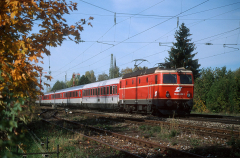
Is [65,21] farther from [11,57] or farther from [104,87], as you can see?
[104,87]

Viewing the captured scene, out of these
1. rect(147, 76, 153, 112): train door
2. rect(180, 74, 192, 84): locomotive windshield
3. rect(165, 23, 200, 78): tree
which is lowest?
rect(147, 76, 153, 112): train door

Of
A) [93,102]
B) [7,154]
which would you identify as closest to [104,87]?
[93,102]

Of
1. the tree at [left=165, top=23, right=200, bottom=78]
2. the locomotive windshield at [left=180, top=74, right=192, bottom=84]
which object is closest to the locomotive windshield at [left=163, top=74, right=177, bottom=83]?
the locomotive windshield at [left=180, top=74, right=192, bottom=84]

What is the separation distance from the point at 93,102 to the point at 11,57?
87.1ft

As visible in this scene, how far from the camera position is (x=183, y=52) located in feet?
132

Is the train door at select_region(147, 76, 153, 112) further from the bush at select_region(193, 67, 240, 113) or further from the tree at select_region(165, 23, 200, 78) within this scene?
the tree at select_region(165, 23, 200, 78)

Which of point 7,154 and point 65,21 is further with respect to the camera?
point 65,21

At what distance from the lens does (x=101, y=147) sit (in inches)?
330

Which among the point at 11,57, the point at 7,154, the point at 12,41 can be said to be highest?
the point at 12,41

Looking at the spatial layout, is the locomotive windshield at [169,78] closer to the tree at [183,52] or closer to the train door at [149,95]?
the train door at [149,95]

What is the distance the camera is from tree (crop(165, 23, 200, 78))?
40281 mm

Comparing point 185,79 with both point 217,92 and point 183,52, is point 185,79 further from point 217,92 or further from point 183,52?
point 183,52

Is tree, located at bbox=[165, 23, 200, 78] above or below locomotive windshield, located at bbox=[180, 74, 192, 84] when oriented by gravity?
above

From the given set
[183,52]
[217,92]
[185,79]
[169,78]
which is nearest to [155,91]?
[169,78]
